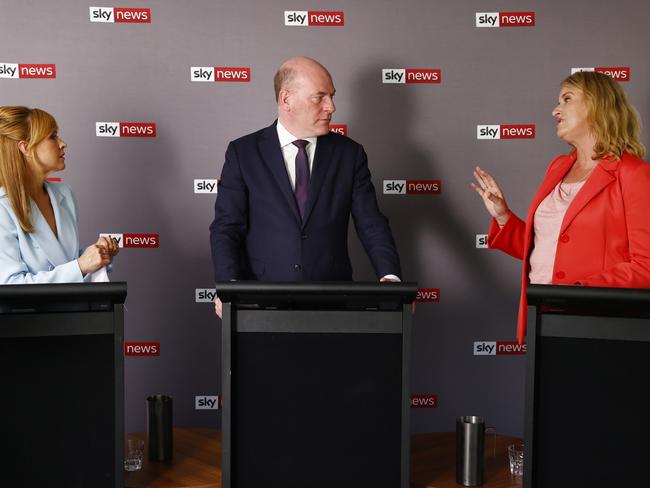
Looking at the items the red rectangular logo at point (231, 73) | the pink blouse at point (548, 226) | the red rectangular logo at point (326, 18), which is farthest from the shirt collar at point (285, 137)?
the red rectangular logo at point (326, 18)

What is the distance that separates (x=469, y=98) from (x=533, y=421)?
2.73m

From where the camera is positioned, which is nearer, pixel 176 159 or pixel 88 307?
pixel 88 307

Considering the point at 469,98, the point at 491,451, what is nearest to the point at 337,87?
the point at 469,98

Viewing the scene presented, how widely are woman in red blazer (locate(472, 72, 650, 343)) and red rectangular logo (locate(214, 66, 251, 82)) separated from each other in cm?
175

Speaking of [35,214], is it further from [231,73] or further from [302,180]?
[231,73]

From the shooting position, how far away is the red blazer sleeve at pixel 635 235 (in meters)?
2.24

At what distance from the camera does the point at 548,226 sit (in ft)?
8.34

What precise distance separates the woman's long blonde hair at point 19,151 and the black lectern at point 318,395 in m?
1.28

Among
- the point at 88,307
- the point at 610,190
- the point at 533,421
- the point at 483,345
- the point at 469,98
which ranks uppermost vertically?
the point at 469,98

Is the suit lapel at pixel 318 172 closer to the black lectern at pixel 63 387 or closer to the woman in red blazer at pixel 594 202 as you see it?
the woman in red blazer at pixel 594 202

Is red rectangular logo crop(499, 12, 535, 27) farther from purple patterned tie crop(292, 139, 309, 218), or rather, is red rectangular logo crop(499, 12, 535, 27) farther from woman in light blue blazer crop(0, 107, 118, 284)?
woman in light blue blazer crop(0, 107, 118, 284)

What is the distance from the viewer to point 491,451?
1821 mm

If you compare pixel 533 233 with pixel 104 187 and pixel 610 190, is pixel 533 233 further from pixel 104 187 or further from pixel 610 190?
pixel 104 187

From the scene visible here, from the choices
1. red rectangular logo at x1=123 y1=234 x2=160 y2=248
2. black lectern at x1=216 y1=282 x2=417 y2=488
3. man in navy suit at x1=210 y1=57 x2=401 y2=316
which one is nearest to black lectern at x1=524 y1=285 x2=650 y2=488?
black lectern at x1=216 y1=282 x2=417 y2=488
